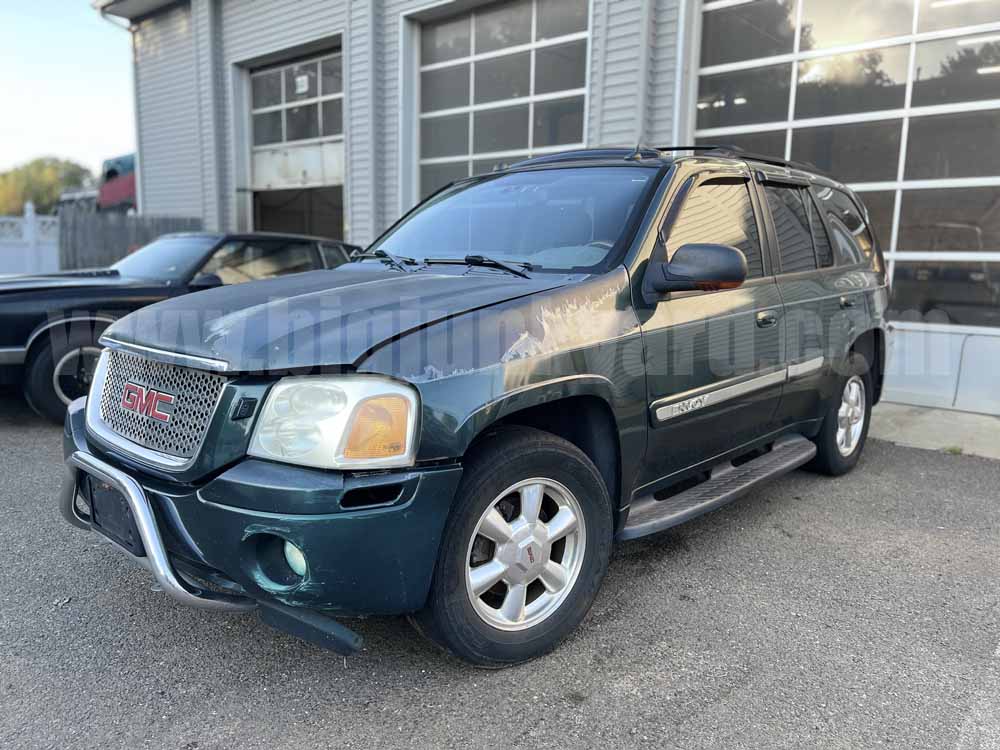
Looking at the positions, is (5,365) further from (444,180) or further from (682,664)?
(444,180)

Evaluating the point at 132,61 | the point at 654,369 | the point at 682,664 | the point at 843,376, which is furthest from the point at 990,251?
the point at 132,61

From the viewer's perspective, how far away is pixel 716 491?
11.5 feet

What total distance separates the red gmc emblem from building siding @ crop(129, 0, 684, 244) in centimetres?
710

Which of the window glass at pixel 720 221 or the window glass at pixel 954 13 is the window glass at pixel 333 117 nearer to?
the window glass at pixel 954 13

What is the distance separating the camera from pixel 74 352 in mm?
5578

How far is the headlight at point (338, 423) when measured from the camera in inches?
85.7

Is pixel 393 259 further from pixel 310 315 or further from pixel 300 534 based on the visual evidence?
pixel 300 534

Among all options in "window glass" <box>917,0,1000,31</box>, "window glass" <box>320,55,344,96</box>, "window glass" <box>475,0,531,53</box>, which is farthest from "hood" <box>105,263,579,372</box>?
"window glass" <box>320,55,344,96</box>

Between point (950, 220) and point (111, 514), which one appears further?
point (950, 220)

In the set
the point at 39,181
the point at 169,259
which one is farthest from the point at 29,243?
the point at 39,181

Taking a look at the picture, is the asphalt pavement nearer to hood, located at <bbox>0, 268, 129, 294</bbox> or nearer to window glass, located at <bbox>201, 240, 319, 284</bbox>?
hood, located at <bbox>0, 268, 129, 294</bbox>

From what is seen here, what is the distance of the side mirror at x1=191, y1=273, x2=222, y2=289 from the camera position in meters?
5.99

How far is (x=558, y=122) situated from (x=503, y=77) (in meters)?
1.30

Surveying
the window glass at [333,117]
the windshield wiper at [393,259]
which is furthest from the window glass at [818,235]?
the window glass at [333,117]
